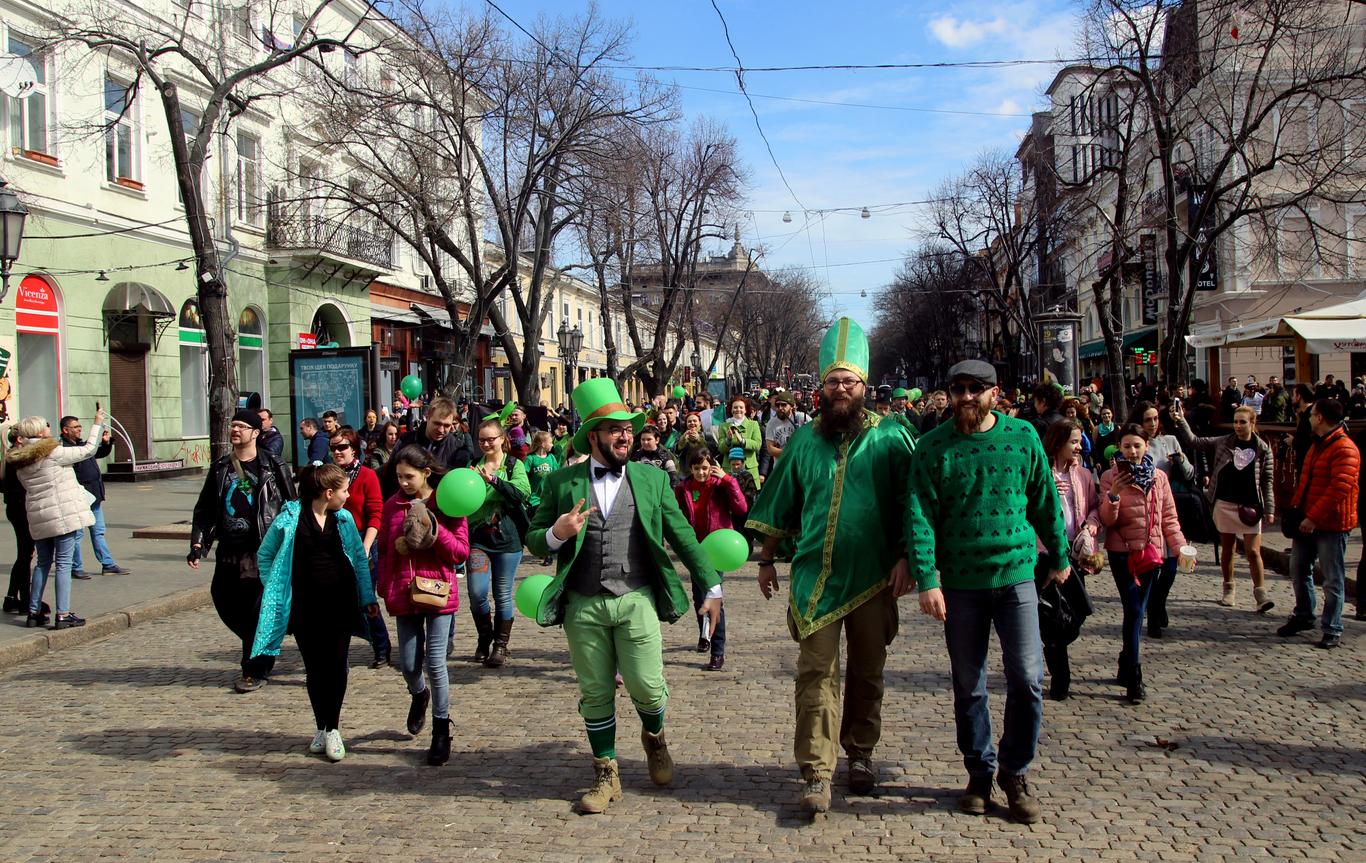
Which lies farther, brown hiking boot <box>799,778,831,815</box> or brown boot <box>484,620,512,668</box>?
brown boot <box>484,620,512,668</box>

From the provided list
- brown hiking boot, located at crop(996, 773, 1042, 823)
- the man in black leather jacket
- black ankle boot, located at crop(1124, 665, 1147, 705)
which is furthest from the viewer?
the man in black leather jacket

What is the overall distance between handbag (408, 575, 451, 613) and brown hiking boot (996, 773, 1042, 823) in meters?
2.69

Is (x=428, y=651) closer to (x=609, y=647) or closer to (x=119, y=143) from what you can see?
(x=609, y=647)

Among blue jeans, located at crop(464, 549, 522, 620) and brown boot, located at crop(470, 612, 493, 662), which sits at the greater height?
blue jeans, located at crop(464, 549, 522, 620)

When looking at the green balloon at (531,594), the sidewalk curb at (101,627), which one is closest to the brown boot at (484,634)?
the green balloon at (531,594)

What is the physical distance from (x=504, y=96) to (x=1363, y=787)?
61.3 feet

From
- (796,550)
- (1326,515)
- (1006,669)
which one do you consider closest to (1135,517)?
(1326,515)

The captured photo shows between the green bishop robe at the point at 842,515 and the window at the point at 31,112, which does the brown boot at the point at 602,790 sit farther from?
the window at the point at 31,112

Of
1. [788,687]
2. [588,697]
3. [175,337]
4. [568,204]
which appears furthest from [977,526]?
[175,337]

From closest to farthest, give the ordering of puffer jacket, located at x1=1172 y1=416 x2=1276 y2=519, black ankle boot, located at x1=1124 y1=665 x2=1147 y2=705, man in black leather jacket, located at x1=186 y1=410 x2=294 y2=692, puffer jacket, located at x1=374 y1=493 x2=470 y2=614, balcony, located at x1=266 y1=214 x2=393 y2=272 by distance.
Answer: puffer jacket, located at x1=374 y1=493 x2=470 y2=614
black ankle boot, located at x1=1124 y1=665 x2=1147 y2=705
man in black leather jacket, located at x1=186 y1=410 x2=294 y2=692
puffer jacket, located at x1=1172 y1=416 x2=1276 y2=519
balcony, located at x1=266 y1=214 x2=393 y2=272

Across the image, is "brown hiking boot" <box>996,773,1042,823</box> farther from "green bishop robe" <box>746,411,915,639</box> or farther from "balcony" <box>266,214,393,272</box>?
"balcony" <box>266,214,393,272</box>

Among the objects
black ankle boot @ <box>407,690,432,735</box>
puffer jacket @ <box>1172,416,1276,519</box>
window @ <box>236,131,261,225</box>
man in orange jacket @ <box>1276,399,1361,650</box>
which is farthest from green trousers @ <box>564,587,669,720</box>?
window @ <box>236,131,261,225</box>

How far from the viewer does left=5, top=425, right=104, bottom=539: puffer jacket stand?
326 inches

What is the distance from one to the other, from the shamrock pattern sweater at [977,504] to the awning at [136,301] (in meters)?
19.9
